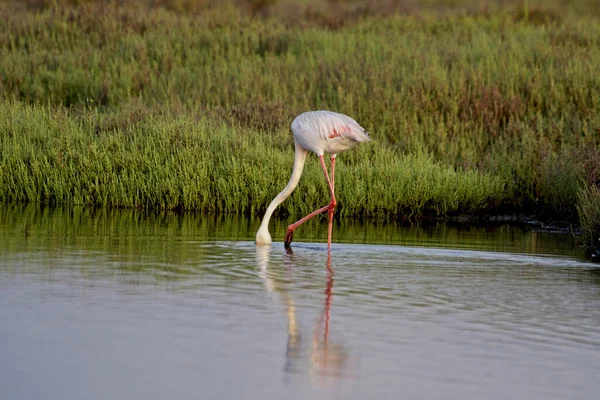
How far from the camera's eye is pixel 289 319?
7051 millimetres

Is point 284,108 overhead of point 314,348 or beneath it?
overhead

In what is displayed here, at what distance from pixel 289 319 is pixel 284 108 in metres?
13.2

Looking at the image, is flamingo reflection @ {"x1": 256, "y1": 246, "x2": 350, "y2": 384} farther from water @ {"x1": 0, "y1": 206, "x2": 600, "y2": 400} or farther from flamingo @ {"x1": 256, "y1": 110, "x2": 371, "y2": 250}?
flamingo @ {"x1": 256, "y1": 110, "x2": 371, "y2": 250}

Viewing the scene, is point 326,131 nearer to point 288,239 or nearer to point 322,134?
point 322,134

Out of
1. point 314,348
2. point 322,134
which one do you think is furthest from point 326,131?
point 314,348

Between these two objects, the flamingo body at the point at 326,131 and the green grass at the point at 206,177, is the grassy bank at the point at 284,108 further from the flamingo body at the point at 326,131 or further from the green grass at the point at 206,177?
the flamingo body at the point at 326,131

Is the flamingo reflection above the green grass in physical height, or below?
below

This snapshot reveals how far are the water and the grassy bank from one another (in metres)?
3.91

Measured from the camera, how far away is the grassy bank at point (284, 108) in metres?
15.8

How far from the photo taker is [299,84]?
21797mm

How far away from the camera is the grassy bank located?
51.9ft

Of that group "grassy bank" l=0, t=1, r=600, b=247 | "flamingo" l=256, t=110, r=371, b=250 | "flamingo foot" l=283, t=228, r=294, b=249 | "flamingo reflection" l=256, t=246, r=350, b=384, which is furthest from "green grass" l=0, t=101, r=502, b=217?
"flamingo reflection" l=256, t=246, r=350, b=384

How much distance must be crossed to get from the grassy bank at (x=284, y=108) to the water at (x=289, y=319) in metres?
3.91

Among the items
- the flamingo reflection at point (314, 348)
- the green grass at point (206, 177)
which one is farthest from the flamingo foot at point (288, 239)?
the green grass at point (206, 177)
